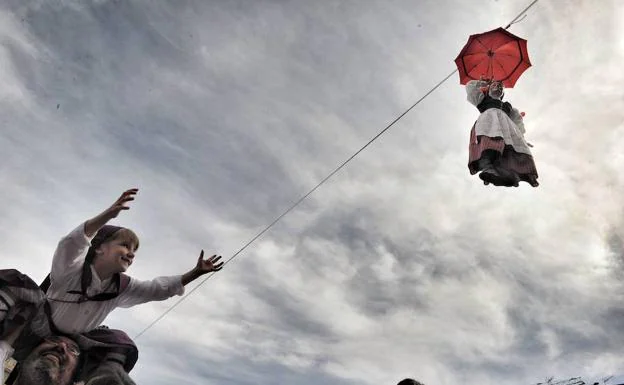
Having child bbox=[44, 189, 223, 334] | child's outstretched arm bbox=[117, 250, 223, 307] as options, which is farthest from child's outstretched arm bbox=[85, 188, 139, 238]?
Answer: child's outstretched arm bbox=[117, 250, 223, 307]

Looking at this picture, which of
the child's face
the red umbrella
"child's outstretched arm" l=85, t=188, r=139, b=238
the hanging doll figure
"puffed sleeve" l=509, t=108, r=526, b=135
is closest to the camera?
"child's outstretched arm" l=85, t=188, r=139, b=238

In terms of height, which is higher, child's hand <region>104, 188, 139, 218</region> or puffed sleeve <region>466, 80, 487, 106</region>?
puffed sleeve <region>466, 80, 487, 106</region>

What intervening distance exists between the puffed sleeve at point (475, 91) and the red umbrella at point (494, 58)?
0.36 feet

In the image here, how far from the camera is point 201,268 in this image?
396 centimetres

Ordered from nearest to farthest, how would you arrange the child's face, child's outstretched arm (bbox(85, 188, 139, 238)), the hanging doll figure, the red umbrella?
child's outstretched arm (bbox(85, 188, 139, 238)) → the child's face → the hanging doll figure → the red umbrella

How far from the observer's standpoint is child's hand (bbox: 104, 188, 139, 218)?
3205 mm

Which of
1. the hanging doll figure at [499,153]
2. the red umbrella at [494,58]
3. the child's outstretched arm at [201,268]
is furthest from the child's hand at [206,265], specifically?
the red umbrella at [494,58]

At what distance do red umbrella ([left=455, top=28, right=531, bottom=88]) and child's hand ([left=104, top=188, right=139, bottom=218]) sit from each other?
6653 millimetres

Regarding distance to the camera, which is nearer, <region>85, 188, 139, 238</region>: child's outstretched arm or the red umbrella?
<region>85, 188, 139, 238</region>: child's outstretched arm

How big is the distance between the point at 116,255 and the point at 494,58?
7.12m

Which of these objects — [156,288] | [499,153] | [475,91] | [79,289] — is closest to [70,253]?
[79,289]

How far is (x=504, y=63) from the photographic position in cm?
801

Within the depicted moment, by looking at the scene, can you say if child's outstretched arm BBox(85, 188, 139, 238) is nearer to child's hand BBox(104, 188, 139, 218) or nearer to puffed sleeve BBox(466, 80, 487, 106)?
child's hand BBox(104, 188, 139, 218)

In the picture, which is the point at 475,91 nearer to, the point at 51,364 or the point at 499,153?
the point at 499,153
